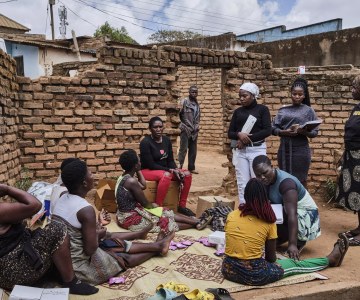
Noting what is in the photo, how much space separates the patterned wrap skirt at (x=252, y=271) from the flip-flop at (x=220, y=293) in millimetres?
292

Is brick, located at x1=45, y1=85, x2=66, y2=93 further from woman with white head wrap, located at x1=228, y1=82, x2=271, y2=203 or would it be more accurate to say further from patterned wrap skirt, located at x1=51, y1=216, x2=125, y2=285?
patterned wrap skirt, located at x1=51, y1=216, x2=125, y2=285

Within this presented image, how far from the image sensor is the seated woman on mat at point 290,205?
384 cm

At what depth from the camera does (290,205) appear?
3871mm

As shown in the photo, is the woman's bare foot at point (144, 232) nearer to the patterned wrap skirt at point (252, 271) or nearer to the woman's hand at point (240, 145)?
the patterned wrap skirt at point (252, 271)

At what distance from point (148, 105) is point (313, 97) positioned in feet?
9.73

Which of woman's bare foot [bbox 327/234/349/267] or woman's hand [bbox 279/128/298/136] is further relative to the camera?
woman's hand [bbox 279/128/298/136]

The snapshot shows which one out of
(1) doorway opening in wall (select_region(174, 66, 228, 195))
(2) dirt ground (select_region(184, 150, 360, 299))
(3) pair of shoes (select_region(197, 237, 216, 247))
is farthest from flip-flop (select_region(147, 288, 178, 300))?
(1) doorway opening in wall (select_region(174, 66, 228, 195))

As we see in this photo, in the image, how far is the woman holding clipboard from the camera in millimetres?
4941

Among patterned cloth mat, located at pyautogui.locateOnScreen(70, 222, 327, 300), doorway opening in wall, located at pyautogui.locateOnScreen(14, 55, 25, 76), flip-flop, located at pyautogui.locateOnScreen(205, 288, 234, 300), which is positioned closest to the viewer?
flip-flop, located at pyautogui.locateOnScreen(205, 288, 234, 300)

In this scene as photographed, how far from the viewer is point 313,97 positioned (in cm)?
728

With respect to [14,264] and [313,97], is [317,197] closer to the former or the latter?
[313,97]

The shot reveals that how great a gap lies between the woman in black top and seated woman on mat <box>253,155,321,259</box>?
670 millimetres

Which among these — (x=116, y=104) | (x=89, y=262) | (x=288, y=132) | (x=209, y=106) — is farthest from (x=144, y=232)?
(x=209, y=106)

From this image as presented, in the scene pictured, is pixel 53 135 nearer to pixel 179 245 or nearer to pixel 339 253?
pixel 179 245
